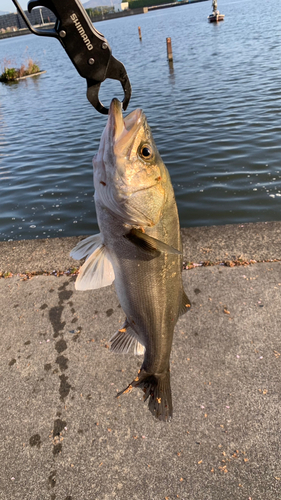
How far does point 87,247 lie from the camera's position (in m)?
2.40

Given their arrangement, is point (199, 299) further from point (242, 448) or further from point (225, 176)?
point (225, 176)

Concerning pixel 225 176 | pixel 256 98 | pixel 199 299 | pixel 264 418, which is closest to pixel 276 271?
pixel 199 299

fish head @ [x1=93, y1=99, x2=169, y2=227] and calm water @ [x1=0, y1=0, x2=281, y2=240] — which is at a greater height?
fish head @ [x1=93, y1=99, x2=169, y2=227]

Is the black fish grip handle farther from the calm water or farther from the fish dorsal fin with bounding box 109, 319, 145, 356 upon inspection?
the calm water

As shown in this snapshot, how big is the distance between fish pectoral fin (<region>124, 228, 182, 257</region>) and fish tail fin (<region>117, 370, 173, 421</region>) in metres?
0.94

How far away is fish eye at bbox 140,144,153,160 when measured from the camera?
206 centimetres

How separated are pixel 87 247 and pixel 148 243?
551 mm

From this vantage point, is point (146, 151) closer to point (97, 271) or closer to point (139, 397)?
point (97, 271)

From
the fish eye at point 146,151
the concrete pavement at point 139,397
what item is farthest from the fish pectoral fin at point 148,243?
the concrete pavement at point 139,397

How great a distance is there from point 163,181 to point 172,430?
1.93 metres

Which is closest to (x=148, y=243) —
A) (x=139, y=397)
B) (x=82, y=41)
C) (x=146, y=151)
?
(x=146, y=151)

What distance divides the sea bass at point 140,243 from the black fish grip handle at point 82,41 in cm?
36

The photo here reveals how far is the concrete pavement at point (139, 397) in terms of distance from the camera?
8.18 feet

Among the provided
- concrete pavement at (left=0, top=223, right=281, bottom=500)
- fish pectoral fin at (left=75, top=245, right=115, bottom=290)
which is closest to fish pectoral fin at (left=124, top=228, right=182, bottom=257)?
fish pectoral fin at (left=75, top=245, right=115, bottom=290)
